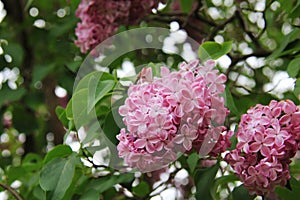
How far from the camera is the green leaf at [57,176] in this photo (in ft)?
2.69

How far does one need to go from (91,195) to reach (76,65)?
494 mm

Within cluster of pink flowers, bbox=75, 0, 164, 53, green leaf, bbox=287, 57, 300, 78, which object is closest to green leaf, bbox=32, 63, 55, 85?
cluster of pink flowers, bbox=75, 0, 164, 53

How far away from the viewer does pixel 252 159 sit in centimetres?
76

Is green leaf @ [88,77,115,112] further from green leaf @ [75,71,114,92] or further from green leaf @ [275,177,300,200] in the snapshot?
green leaf @ [275,177,300,200]

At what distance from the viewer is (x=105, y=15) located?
1138 mm

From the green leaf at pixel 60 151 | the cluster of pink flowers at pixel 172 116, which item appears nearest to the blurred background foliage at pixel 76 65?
the green leaf at pixel 60 151

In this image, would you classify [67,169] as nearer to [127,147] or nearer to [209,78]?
[127,147]

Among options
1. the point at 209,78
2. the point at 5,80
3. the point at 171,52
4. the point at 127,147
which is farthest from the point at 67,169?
the point at 5,80

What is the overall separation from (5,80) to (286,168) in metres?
0.97

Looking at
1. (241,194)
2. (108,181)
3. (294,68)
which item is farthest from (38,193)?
(294,68)

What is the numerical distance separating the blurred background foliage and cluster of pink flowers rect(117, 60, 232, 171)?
0.35 feet

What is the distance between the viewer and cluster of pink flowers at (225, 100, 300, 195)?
74 centimetres

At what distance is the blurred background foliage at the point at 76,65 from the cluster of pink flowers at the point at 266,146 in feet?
0.25

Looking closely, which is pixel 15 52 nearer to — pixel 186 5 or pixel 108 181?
pixel 186 5
